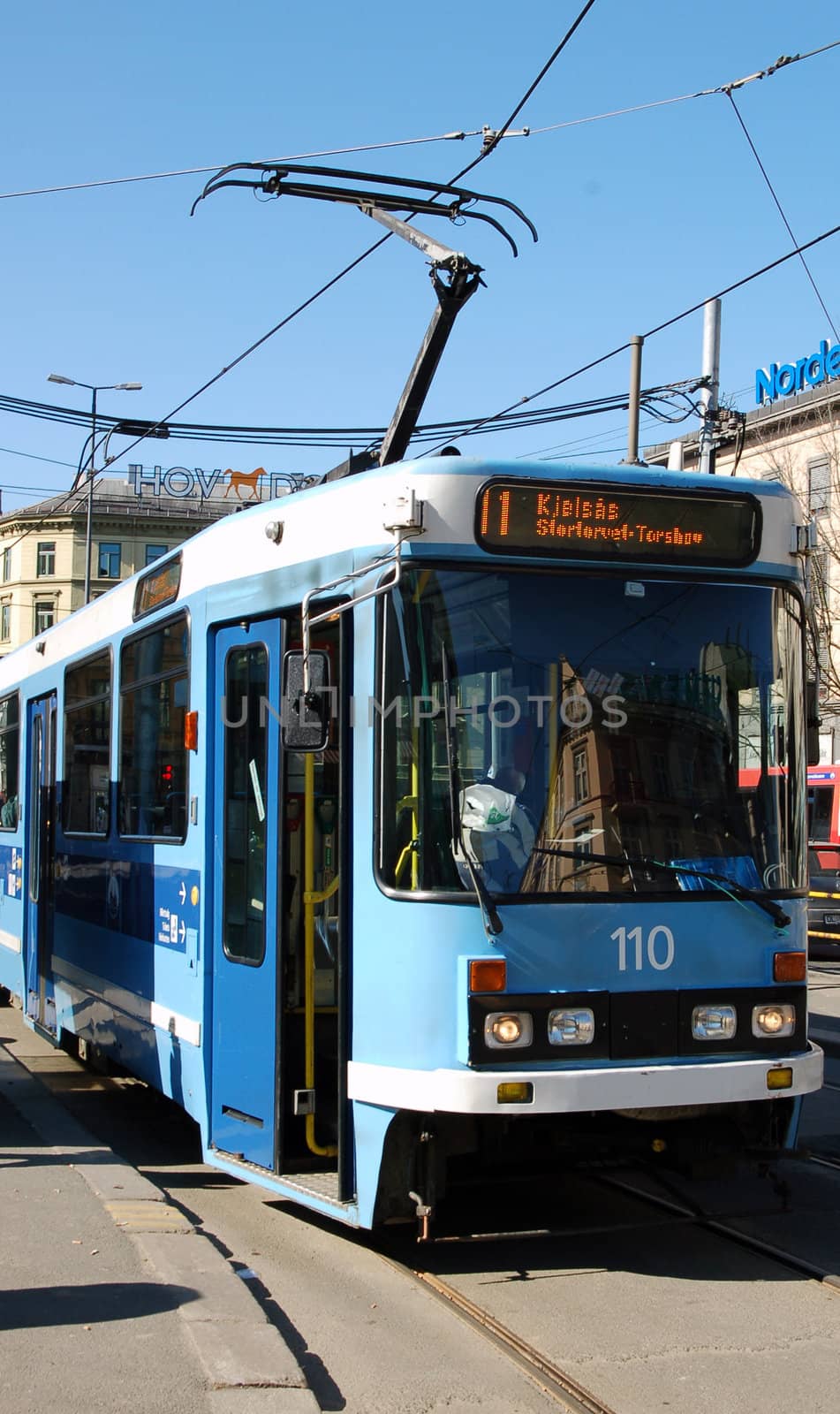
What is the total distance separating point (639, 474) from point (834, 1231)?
Answer: 3535 millimetres

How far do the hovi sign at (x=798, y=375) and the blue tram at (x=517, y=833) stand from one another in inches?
1395

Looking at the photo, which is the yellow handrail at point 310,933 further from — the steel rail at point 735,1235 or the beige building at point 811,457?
the beige building at point 811,457

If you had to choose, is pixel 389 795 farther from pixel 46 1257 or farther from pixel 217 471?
pixel 217 471

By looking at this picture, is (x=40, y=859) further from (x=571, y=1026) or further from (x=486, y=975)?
(x=571, y=1026)

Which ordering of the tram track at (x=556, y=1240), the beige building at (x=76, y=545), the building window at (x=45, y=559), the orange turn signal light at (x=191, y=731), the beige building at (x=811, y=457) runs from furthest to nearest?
the building window at (x=45, y=559), the beige building at (x=76, y=545), the beige building at (x=811, y=457), the orange turn signal light at (x=191, y=731), the tram track at (x=556, y=1240)

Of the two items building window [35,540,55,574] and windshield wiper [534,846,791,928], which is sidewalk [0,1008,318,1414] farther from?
building window [35,540,55,574]

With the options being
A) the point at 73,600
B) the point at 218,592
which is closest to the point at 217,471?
the point at 73,600

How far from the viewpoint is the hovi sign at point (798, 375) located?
132 feet

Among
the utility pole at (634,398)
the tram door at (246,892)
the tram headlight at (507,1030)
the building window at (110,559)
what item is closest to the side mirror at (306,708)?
the tram door at (246,892)

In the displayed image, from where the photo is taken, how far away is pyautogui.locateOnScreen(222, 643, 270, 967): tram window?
22.4 feet

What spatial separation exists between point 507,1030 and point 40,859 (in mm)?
7134

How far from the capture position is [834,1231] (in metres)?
6.82

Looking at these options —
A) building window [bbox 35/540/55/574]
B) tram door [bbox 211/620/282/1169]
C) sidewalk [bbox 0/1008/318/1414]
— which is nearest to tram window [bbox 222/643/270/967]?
tram door [bbox 211/620/282/1169]

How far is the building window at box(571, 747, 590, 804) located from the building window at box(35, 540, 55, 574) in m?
68.6
